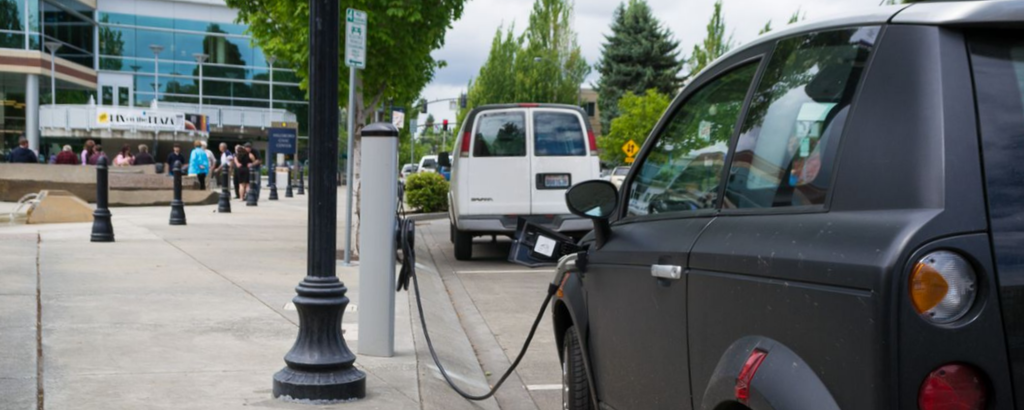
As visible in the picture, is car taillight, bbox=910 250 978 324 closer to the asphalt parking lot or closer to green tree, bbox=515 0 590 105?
the asphalt parking lot

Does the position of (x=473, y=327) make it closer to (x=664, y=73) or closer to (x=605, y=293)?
(x=605, y=293)

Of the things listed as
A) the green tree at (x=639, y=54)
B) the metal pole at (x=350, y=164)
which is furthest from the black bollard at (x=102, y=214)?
the green tree at (x=639, y=54)

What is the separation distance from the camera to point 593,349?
4.16 metres

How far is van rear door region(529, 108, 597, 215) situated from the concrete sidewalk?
8.38 ft

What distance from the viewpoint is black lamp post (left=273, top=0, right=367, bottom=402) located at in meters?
5.21

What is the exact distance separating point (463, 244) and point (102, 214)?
467cm

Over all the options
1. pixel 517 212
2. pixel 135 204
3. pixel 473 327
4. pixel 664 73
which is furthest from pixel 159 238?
pixel 664 73

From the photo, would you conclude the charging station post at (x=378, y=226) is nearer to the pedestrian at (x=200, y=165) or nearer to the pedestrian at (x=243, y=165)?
the pedestrian at (x=200, y=165)

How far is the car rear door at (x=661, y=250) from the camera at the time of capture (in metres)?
3.18

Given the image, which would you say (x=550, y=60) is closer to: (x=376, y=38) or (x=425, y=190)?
(x=425, y=190)

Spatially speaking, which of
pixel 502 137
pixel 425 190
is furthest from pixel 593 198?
pixel 425 190

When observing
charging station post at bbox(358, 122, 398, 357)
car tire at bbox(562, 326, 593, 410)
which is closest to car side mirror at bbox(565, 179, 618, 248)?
car tire at bbox(562, 326, 593, 410)

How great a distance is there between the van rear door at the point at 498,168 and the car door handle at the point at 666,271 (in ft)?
34.7

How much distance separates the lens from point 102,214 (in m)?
12.5
